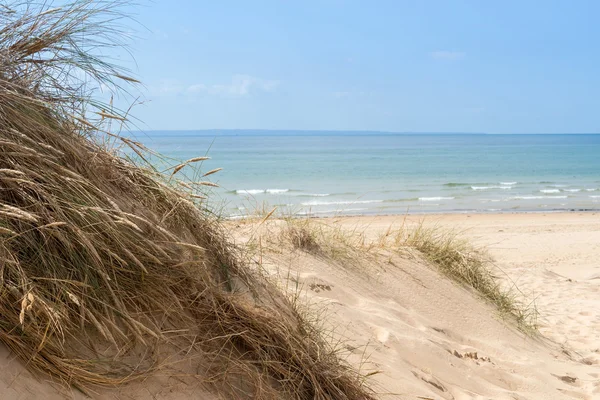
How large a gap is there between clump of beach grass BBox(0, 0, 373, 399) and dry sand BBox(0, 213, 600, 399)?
155 millimetres

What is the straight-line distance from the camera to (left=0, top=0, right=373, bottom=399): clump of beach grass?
238cm

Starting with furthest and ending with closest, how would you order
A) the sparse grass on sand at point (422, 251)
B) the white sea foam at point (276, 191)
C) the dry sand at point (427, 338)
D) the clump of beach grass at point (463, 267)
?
the white sea foam at point (276, 191) < the clump of beach grass at point (463, 267) < the sparse grass on sand at point (422, 251) < the dry sand at point (427, 338)

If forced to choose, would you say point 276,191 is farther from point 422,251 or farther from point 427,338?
point 427,338

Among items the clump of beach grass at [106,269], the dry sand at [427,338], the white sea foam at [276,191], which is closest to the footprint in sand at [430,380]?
the dry sand at [427,338]

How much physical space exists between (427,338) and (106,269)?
285 cm

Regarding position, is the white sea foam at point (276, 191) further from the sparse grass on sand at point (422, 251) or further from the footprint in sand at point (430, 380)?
the footprint in sand at point (430, 380)

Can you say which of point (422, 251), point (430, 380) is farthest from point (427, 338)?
point (422, 251)

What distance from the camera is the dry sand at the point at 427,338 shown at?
3588mm

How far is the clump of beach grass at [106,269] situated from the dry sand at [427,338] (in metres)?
0.15

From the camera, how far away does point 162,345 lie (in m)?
2.68

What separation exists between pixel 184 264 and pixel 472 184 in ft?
95.2

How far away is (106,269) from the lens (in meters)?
2.60

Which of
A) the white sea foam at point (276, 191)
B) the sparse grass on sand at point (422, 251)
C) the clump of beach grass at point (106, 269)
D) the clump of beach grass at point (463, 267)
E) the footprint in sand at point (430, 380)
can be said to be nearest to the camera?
the clump of beach grass at point (106, 269)

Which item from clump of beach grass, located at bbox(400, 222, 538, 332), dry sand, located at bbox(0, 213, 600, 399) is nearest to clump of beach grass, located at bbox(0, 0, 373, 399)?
dry sand, located at bbox(0, 213, 600, 399)
